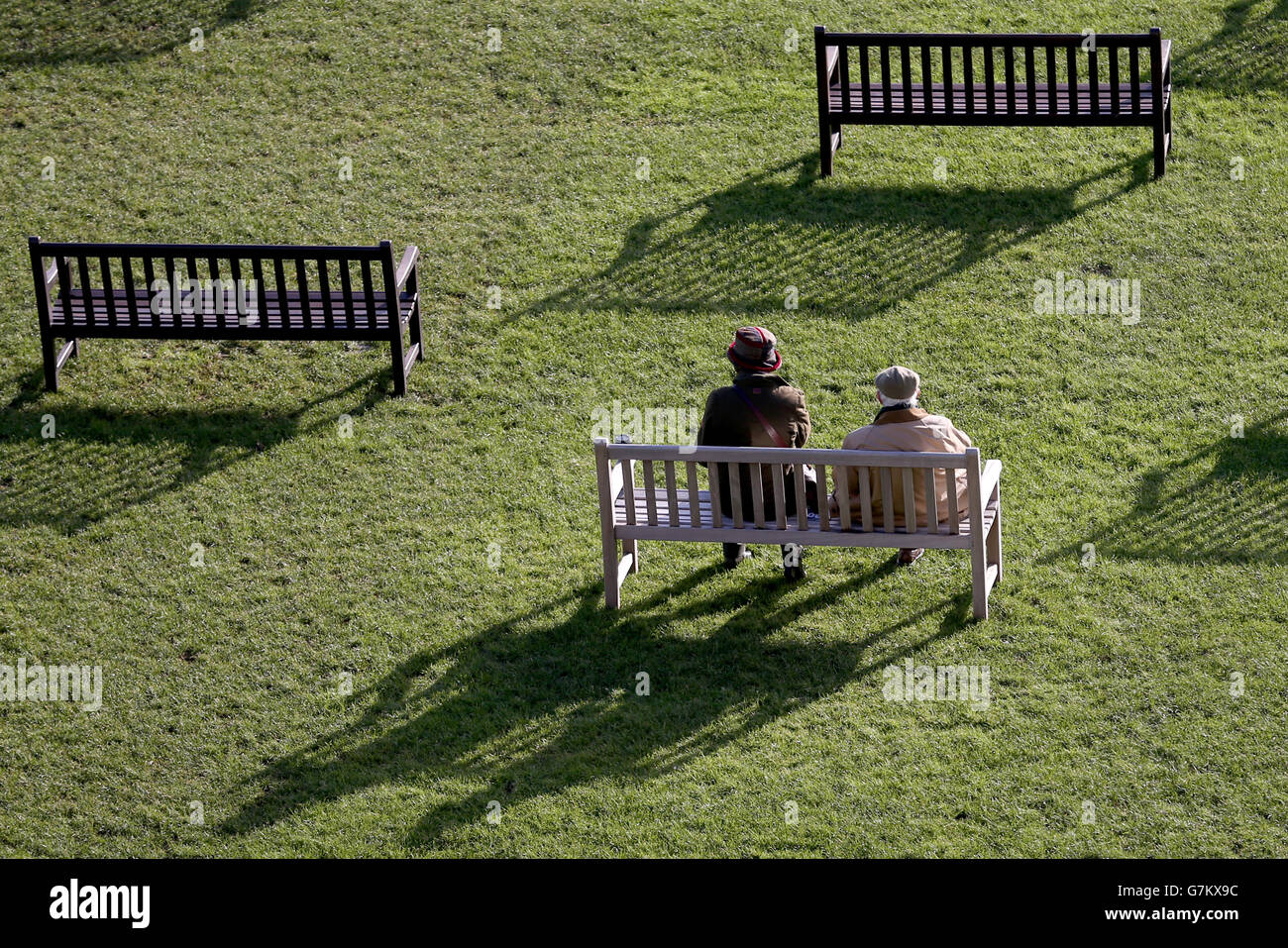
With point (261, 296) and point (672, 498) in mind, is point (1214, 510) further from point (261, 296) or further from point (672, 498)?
point (261, 296)

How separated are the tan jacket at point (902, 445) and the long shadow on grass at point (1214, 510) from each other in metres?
0.83

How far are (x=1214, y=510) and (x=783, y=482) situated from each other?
247cm

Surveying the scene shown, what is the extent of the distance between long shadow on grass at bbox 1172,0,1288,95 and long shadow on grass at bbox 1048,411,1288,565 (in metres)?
4.47

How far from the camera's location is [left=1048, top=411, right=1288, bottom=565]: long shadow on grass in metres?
9.59

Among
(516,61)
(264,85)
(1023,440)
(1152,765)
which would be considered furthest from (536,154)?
(1152,765)

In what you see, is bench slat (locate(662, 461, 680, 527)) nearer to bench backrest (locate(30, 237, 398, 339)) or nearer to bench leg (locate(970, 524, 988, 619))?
bench leg (locate(970, 524, 988, 619))

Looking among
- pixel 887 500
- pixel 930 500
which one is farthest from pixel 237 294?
pixel 930 500

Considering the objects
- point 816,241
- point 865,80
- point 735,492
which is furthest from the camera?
point 865,80

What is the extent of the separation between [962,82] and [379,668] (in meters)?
7.35

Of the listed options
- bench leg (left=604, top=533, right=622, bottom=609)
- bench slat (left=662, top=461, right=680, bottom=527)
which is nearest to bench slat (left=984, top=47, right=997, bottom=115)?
bench slat (left=662, top=461, right=680, bottom=527)

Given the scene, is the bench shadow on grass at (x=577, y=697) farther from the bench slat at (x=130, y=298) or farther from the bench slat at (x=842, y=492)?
the bench slat at (x=130, y=298)

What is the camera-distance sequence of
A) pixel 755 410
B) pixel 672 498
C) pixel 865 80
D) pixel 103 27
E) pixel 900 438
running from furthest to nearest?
pixel 103 27 < pixel 865 80 < pixel 755 410 < pixel 900 438 < pixel 672 498

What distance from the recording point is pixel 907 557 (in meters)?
9.68

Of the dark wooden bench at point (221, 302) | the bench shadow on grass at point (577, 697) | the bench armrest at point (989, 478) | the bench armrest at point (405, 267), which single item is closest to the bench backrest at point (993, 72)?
the bench armrest at point (405, 267)
